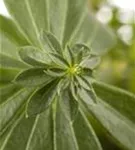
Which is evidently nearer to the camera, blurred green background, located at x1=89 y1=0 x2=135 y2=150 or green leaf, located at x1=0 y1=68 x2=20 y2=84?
green leaf, located at x1=0 y1=68 x2=20 y2=84

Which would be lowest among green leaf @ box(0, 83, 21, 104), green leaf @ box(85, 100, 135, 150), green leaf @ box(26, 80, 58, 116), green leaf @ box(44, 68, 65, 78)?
green leaf @ box(85, 100, 135, 150)

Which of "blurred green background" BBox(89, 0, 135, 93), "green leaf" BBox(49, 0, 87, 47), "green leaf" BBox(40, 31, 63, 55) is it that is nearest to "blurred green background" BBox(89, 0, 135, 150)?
"blurred green background" BBox(89, 0, 135, 93)

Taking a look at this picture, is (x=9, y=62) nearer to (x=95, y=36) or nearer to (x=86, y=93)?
(x=86, y=93)

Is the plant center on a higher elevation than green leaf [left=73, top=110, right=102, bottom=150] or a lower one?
higher

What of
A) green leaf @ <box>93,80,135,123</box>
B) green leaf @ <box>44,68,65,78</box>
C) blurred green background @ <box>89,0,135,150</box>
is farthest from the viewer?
blurred green background @ <box>89,0,135,150</box>

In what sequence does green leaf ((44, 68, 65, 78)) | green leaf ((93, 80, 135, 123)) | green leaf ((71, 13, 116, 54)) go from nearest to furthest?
green leaf ((44, 68, 65, 78)) < green leaf ((93, 80, 135, 123)) < green leaf ((71, 13, 116, 54))

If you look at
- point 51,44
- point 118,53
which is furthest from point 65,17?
point 118,53

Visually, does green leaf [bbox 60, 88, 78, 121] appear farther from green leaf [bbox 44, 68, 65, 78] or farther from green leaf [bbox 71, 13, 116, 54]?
green leaf [bbox 71, 13, 116, 54]

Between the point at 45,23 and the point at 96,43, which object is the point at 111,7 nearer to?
the point at 96,43
